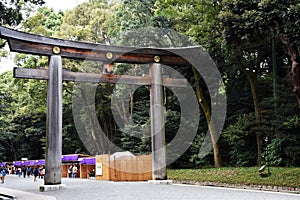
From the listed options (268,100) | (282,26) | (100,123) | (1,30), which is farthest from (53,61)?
(100,123)

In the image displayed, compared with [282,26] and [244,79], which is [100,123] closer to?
[244,79]

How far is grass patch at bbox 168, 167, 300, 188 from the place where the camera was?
11.9 meters

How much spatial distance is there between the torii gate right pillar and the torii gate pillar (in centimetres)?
392

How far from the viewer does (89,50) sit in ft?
49.1

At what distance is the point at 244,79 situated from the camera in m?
21.1

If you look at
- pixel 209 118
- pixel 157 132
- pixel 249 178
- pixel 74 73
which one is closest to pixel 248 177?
pixel 249 178

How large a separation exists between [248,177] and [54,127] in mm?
7129

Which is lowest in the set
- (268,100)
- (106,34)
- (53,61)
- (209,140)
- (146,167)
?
(146,167)

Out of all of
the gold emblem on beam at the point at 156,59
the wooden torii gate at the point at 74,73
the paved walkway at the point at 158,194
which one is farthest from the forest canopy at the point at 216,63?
the paved walkway at the point at 158,194

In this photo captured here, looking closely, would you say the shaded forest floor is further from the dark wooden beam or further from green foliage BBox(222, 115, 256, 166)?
the dark wooden beam

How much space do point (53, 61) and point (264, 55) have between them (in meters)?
11.1

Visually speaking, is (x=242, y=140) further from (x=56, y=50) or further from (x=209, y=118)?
(x=56, y=50)

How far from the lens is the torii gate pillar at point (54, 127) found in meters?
13.2

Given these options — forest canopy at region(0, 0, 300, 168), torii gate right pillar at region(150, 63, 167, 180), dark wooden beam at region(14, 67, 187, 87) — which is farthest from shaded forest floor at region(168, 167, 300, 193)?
dark wooden beam at region(14, 67, 187, 87)
